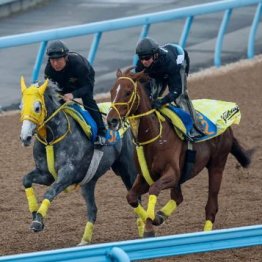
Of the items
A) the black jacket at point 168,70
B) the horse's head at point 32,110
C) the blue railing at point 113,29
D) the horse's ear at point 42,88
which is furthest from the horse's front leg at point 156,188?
the blue railing at point 113,29

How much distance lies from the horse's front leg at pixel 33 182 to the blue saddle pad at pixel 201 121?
52.9 inches

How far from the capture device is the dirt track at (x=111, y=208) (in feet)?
35.7

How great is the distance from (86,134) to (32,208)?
92 centimetres

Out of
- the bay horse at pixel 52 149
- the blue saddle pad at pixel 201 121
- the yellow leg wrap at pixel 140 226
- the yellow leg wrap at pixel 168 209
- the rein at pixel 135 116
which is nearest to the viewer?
the rein at pixel 135 116

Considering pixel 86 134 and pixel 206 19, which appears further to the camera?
pixel 206 19

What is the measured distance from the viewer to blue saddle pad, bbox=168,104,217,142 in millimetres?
10648

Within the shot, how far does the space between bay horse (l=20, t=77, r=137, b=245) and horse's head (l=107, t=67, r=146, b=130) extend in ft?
2.41

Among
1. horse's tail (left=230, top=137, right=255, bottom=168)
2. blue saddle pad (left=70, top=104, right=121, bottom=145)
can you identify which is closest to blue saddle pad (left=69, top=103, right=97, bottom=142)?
blue saddle pad (left=70, top=104, right=121, bottom=145)

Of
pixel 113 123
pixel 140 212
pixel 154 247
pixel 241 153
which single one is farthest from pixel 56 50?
pixel 154 247

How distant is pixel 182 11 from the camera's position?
17.2 metres

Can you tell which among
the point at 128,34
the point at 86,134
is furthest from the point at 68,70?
the point at 128,34

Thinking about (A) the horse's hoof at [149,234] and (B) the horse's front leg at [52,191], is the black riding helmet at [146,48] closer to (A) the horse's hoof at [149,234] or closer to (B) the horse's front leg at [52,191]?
(B) the horse's front leg at [52,191]

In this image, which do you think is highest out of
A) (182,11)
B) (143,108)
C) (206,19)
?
(143,108)

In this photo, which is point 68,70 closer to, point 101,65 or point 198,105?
point 198,105
